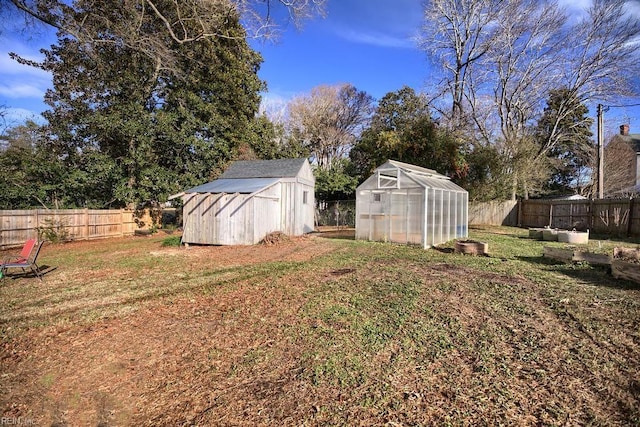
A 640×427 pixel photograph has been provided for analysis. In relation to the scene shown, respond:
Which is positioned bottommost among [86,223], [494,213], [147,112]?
[86,223]

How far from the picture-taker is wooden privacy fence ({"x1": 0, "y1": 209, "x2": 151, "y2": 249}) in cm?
1166

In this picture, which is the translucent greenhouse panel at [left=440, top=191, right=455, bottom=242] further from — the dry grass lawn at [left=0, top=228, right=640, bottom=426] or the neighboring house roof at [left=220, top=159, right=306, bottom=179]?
the neighboring house roof at [left=220, top=159, right=306, bottom=179]

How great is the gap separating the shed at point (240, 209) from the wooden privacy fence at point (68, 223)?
4.91 meters

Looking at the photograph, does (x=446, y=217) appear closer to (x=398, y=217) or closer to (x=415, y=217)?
(x=415, y=217)

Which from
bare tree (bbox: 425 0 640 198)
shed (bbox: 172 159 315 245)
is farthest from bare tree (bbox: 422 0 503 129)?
shed (bbox: 172 159 315 245)

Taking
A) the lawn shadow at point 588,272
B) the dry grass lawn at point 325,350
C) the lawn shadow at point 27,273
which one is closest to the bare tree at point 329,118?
the lawn shadow at point 588,272

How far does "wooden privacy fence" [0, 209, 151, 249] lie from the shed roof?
545cm

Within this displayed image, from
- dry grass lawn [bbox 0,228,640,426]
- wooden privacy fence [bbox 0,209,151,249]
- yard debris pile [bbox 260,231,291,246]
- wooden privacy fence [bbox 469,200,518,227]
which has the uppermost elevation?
wooden privacy fence [bbox 469,200,518,227]

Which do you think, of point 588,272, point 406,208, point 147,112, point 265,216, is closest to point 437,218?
point 406,208

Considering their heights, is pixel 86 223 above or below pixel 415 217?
below

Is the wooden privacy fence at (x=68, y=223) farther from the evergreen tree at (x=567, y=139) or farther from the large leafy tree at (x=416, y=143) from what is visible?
the evergreen tree at (x=567, y=139)

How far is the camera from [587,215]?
16891mm

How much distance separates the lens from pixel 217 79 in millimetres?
19953

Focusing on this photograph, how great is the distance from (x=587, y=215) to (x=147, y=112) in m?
24.3
